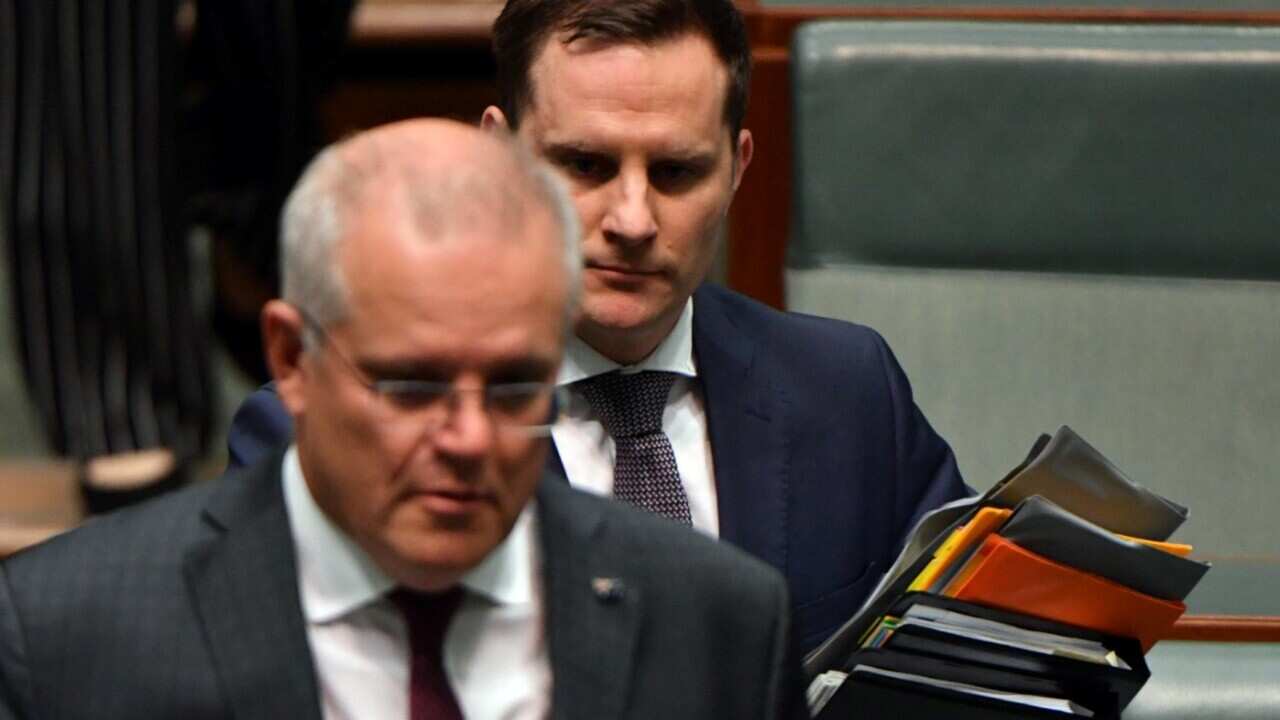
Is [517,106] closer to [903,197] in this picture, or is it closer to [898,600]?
[898,600]

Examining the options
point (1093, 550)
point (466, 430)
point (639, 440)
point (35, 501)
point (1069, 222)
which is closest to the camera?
point (466, 430)

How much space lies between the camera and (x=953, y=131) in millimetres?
1619

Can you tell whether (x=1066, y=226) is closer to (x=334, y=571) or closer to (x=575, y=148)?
(x=575, y=148)

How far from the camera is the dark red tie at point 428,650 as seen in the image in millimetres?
769

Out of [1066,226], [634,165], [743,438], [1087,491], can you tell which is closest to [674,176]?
[634,165]

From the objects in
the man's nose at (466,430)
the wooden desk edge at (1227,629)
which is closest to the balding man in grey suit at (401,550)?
the man's nose at (466,430)

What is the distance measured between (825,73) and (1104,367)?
273 millimetres

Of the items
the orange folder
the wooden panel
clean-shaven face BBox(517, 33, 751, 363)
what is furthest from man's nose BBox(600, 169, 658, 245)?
the wooden panel

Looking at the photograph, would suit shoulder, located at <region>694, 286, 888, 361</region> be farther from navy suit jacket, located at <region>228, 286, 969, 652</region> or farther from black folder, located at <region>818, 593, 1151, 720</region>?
black folder, located at <region>818, 593, 1151, 720</region>

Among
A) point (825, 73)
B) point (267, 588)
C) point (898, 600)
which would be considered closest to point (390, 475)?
point (267, 588)

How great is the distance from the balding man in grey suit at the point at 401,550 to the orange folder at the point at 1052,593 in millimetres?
208

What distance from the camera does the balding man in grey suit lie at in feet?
2.40

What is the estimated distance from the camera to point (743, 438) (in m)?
1.14

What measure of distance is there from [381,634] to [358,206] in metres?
0.14
